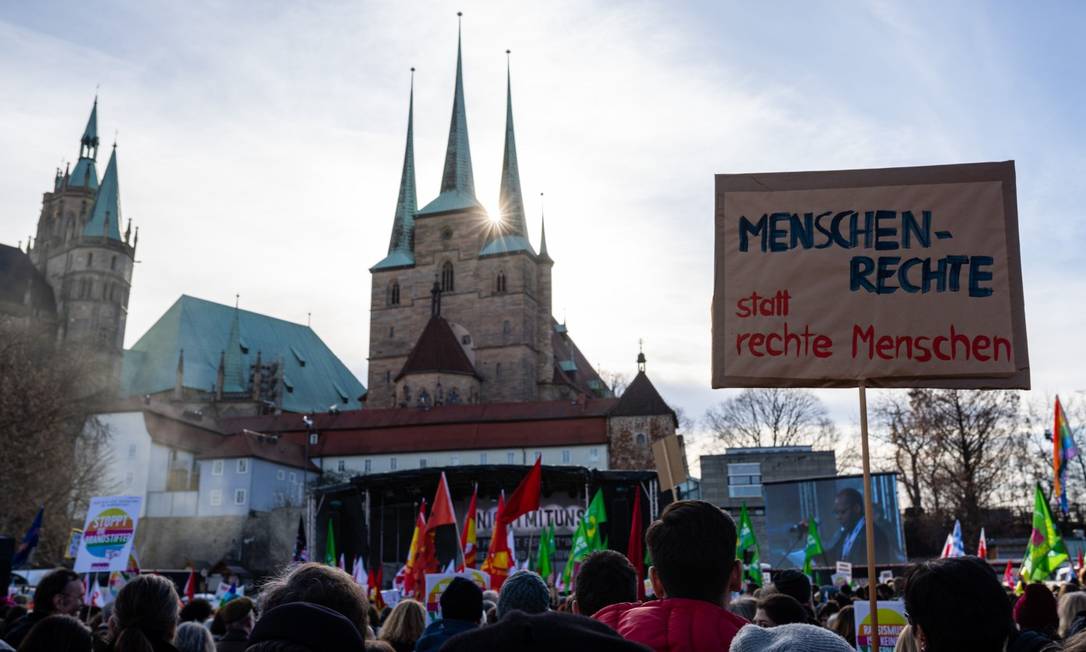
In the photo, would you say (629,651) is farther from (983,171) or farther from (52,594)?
(52,594)

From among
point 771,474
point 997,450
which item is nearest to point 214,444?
point 771,474

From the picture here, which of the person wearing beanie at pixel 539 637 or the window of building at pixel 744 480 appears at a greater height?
the window of building at pixel 744 480

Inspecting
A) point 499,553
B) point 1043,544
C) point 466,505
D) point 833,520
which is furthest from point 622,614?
point 466,505

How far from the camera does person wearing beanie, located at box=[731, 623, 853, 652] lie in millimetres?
2164

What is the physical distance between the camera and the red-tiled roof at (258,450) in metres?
57.8

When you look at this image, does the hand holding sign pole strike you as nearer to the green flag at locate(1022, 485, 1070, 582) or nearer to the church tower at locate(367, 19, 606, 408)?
the green flag at locate(1022, 485, 1070, 582)

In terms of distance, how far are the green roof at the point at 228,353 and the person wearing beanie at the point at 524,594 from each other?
260ft

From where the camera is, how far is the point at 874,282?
502cm

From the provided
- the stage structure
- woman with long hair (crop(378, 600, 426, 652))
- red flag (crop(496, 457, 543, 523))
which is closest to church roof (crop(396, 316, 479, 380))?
the stage structure

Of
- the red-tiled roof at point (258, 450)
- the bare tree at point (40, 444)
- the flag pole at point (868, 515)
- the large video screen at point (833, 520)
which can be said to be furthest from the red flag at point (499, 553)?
the red-tiled roof at point (258, 450)

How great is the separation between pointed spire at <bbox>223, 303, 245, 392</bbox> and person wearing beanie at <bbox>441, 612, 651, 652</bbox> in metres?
83.4

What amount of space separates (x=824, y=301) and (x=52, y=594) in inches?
172

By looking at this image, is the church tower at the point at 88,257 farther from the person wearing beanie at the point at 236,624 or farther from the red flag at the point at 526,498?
the person wearing beanie at the point at 236,624

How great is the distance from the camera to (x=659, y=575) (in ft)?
10.2
